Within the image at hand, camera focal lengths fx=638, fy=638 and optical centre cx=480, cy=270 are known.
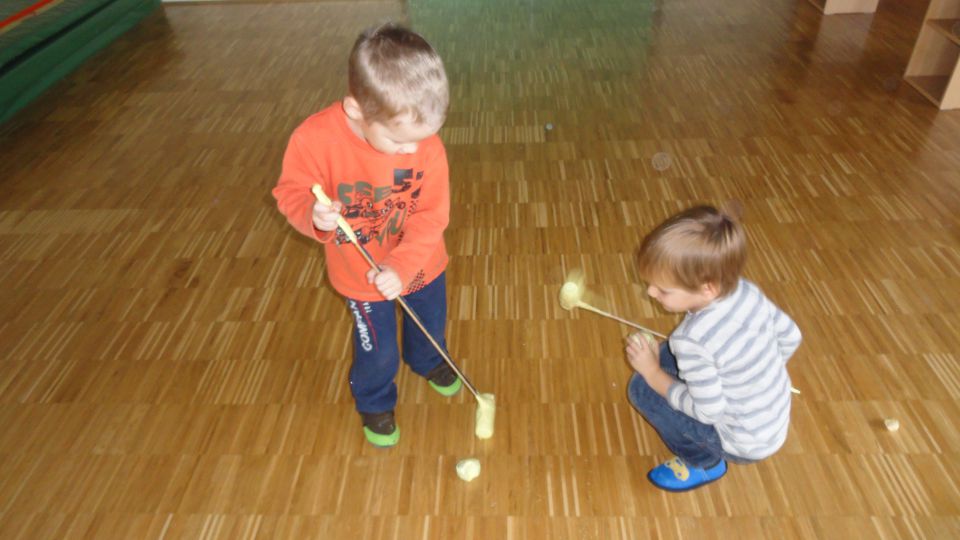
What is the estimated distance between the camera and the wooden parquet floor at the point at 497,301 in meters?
1.35

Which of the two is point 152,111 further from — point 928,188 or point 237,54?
point 928,188

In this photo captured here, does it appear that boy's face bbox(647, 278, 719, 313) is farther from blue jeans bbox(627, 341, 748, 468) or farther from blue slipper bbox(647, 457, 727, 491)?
blue slipper bbox(647, 457, 727, 491)

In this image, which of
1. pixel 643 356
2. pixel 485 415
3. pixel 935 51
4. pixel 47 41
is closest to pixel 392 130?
pixel 643 356

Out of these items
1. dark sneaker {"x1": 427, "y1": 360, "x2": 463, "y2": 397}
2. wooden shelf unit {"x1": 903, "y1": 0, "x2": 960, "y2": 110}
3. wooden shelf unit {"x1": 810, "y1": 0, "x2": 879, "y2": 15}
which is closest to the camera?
dark sneaker {"x1": 427, "y1": 360, "x2": 463, "y2": 397}

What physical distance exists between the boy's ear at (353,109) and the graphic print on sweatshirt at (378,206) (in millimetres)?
139

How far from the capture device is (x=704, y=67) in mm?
3205

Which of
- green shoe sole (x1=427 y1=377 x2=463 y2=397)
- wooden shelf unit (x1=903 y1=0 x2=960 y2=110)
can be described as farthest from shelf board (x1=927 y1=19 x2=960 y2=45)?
green shoe sole (x1=427 y1=377 x2=463 y2=397)

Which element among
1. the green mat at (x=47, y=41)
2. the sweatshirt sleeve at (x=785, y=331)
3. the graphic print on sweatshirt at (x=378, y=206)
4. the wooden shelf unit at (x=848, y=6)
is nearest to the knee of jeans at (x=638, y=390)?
the sweatshirt sleeve at (x=785, y=331)

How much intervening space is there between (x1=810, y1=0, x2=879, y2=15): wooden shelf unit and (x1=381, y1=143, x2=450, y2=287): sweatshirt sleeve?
3.54 metres

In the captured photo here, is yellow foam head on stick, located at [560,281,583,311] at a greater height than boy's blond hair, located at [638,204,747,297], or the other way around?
boy's blond hair, located at [638,204,747,297]

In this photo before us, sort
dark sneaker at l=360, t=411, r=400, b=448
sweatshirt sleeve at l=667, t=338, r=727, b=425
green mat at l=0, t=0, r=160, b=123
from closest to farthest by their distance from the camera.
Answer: sweatshirt sleeve at l=667, t=338, r=727, b=425 < dark sneaker at l=360, t=411, r=400, b=448 < green mat at l=0, t=0, r=160, b=123

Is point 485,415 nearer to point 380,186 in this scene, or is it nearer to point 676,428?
point 676,428

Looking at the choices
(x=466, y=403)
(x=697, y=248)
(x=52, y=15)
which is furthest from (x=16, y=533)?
(x=52, y=15)

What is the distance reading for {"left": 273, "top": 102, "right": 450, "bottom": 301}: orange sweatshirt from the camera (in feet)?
3.55
